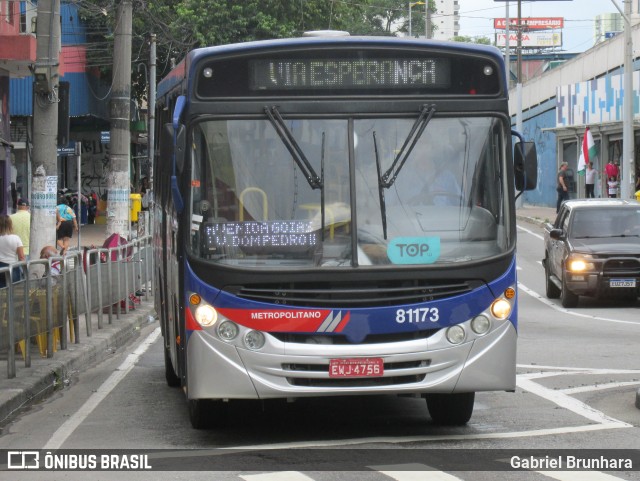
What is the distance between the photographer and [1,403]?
10.8 metres

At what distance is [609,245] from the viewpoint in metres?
21.2

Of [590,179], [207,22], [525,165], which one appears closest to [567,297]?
[525,165]

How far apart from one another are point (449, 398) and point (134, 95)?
52.5 meters

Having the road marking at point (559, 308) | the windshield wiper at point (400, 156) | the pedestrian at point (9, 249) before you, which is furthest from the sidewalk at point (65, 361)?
the road marking at point (559, 308)

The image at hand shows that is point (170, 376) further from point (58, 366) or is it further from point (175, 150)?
point (175, 150)

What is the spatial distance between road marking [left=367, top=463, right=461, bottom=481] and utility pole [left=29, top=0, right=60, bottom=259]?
10.4 m

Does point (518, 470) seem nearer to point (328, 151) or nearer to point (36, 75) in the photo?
point (328, 151)

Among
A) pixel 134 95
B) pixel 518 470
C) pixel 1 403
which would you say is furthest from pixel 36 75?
pixel 134 95

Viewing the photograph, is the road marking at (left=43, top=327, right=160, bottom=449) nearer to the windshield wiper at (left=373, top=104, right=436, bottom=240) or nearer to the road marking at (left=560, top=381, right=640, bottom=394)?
the windshield wiper at (left=373, top=104, right=436, bottom=240)

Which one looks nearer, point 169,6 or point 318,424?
point 318,424

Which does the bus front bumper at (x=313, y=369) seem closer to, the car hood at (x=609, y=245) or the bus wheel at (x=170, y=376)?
the bus wheel at (x=170, y=376)

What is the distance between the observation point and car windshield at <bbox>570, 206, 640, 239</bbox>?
71.6 ft

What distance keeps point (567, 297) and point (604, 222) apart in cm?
150

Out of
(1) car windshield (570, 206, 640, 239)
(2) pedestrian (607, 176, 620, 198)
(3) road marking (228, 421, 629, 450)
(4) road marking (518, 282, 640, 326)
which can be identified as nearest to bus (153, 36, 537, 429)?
(3) road marking (228, 421, 629, 450)
